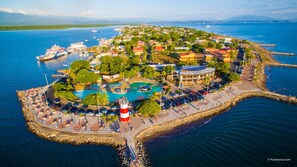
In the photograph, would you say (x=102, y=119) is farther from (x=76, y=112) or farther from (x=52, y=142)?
(x=52, y=142)

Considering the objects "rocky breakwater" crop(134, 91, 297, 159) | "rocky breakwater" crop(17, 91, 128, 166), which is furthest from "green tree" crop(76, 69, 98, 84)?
"rocky breakwater" crop(134, 91, 297, 159)

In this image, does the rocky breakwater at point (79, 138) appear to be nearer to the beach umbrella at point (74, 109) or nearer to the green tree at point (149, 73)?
the beach umbrella at point (74, 109)

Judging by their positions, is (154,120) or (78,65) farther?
(78,65)

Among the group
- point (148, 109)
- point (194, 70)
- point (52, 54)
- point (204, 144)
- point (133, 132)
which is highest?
point (52, 54)

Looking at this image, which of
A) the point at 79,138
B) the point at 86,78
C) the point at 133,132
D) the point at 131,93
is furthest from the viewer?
the point at 86,78

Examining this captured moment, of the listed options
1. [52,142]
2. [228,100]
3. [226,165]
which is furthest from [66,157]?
[228,100]

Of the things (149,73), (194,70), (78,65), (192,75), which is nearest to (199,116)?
(192,75)

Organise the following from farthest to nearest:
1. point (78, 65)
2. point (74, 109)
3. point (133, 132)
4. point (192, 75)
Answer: point (78, 65) < point (192, 75) < point (74, 109) < point (133, 132)

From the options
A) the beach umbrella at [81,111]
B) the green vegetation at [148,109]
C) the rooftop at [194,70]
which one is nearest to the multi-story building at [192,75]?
the rooftop at [194,70]

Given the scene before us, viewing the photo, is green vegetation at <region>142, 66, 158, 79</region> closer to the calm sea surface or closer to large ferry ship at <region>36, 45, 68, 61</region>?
the calm sea surface

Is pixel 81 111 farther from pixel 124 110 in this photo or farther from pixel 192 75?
pixel 192 75
